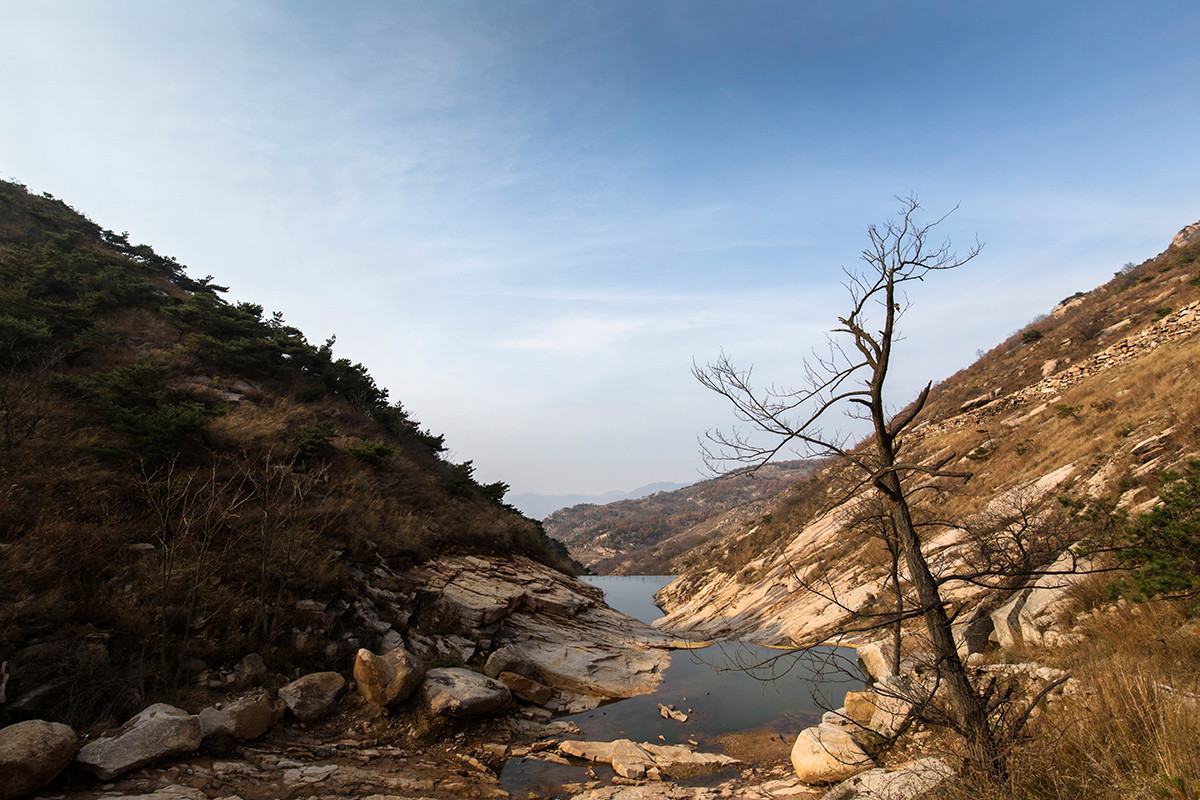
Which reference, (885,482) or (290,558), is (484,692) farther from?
(885,482)

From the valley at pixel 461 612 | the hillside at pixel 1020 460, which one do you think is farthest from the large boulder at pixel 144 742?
the hillside at pixel 1020 460

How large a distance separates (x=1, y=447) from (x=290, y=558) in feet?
20.6

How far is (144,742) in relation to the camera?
22.7 feet

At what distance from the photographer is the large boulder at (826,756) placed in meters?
8.14

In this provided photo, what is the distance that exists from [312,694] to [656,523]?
379 ft

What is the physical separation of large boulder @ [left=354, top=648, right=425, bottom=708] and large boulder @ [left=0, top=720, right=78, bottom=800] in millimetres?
4355

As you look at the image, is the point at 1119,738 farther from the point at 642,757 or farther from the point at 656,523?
the point at 656,523

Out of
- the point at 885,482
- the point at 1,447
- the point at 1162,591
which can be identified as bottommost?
the point at 1162,591

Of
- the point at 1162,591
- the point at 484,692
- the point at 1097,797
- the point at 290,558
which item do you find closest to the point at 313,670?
the point at 290,558

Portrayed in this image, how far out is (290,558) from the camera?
1151cm

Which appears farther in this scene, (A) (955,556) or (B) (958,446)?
(B) (958,446)

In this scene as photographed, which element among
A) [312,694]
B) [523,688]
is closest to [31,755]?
[312,694]

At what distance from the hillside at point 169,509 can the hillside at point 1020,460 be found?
1083 centimetres

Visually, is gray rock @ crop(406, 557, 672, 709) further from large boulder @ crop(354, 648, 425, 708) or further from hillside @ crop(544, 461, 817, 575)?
hillside @ crop(544, 461, 817, 575)
